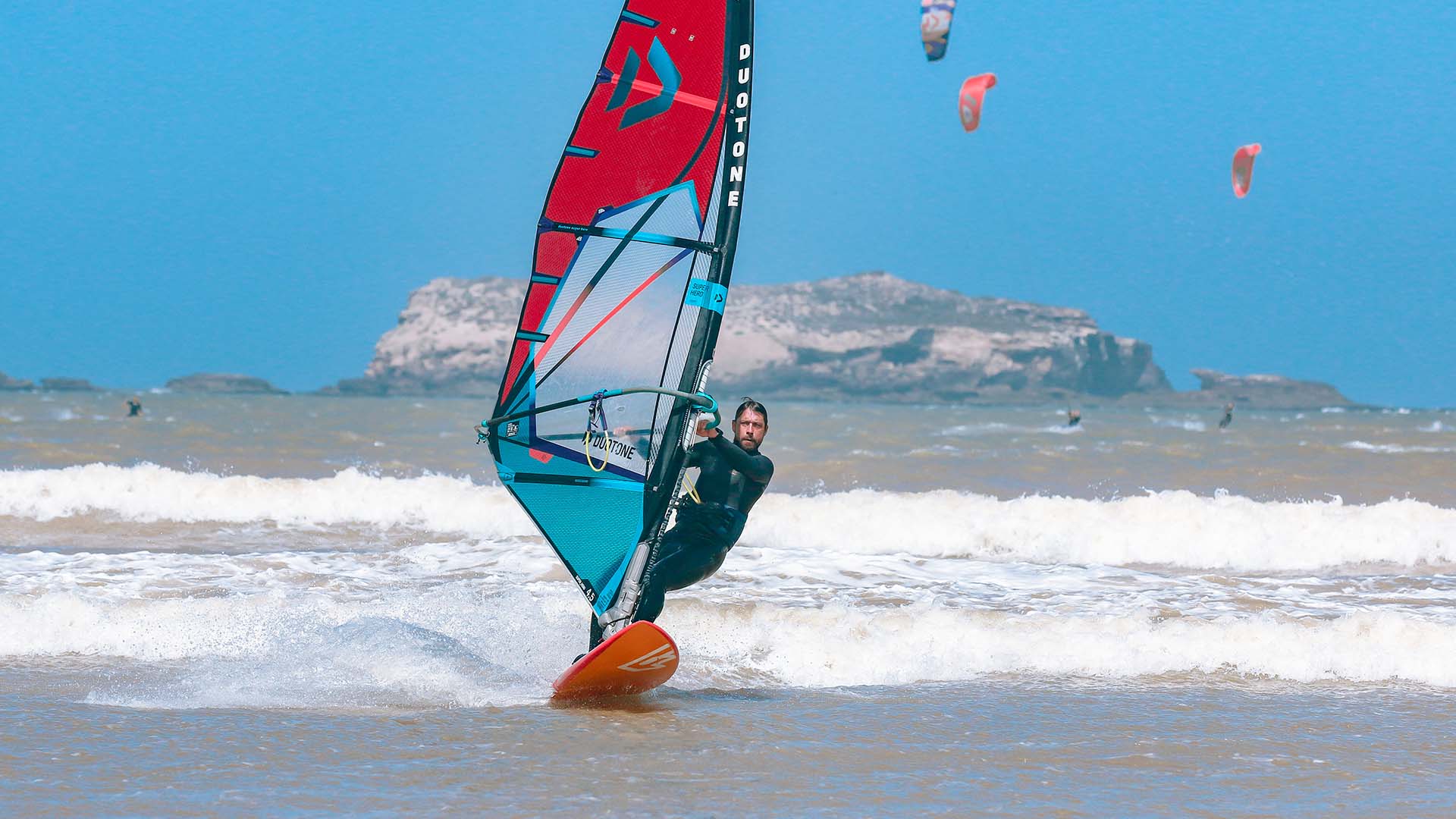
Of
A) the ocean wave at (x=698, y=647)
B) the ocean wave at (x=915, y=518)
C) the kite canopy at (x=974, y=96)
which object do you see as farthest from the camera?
the kite canopy at (x=974, y=96)

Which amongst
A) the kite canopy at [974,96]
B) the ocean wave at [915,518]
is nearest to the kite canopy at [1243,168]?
the kite canopy at [974,96]

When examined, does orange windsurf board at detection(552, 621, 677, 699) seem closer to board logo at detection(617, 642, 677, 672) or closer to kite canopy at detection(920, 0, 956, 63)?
board logo at detection(617, 642, 677, 672)

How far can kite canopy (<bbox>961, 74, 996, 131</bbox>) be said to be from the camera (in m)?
27.0

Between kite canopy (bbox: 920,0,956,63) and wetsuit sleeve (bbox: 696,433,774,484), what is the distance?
1810cm

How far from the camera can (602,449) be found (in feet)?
18.6

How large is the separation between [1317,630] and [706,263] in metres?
4.08

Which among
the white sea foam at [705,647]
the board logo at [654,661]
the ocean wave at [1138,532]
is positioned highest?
the ocean wave at [1138,532]

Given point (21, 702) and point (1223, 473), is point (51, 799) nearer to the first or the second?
point (21, 702)

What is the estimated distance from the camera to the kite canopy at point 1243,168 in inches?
1165

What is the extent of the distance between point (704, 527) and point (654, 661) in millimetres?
632

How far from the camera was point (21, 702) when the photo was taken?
17.5 feet

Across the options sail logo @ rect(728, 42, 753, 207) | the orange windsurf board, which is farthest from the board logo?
sail logo @ rect(728, 42, 753, 207)

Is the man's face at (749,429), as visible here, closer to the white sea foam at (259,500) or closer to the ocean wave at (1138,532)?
the ocean wave at (1138,532)

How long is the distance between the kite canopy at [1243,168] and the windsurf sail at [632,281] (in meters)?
26.4
